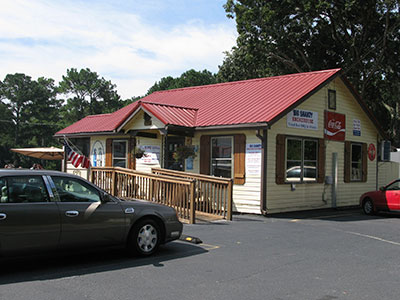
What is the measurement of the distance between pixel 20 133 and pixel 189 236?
68.7 meters

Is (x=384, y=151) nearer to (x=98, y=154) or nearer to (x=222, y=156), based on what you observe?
(x=222, y=156)

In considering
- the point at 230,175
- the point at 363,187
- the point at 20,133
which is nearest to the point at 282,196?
the point at 230,175

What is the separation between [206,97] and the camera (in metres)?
18.7

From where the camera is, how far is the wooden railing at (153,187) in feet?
38.7

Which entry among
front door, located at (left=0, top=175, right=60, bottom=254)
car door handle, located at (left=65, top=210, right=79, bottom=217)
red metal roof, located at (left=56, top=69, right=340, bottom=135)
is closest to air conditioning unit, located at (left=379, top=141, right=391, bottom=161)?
red metal roof, located at (left=56, top=69, right=340, bottom=135)

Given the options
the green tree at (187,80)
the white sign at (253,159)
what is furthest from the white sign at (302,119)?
the green tree at (187,80)

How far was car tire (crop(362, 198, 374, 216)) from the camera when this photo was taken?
15.6 m

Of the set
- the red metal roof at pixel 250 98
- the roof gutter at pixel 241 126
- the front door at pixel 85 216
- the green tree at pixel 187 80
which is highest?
the green tree at pixel 187 80

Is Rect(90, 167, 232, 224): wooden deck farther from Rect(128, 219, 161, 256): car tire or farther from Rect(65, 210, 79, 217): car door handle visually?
Rect(65, 210, 79, 217): car door handle

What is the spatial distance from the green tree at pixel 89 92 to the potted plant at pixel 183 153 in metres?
64.7

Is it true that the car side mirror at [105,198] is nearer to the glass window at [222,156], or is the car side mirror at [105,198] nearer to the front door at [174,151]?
the glass window at [222,156]

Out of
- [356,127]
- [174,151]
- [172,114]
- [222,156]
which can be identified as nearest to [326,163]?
[356,127]

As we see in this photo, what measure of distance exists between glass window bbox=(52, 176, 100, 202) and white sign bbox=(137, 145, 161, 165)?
9.86 metres

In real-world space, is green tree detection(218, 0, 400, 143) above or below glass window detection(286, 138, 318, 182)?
above
